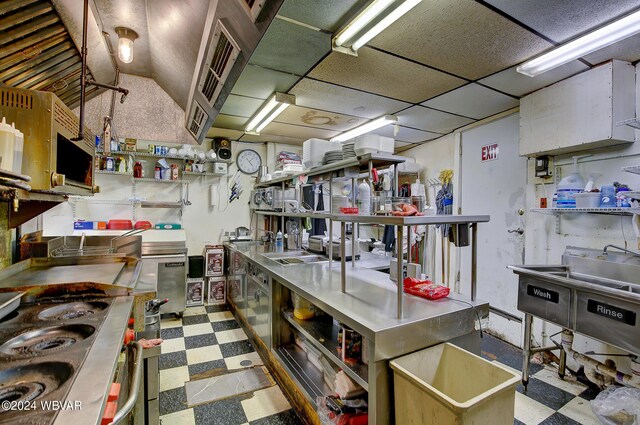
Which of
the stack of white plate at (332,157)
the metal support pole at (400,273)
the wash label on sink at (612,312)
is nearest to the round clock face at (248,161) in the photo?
the stack of white plate at (332,157)

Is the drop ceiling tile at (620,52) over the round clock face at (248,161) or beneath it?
over

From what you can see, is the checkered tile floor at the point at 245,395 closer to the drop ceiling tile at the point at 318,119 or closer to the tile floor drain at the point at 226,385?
the tile floor drain at the point at 226,385

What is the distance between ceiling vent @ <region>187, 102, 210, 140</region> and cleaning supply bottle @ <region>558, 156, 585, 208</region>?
3599 mm

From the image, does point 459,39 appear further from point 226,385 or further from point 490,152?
point 226,385

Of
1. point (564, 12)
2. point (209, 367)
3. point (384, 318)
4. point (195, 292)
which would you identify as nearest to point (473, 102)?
point (564, 12)

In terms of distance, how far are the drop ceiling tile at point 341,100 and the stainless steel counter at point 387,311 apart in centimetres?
170

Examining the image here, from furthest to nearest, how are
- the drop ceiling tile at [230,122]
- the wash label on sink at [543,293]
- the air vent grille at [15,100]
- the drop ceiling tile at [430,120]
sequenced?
1. the drop ceiling tile at [230,122]
2. the drop ceiling tile at [430,120]
3. the wash label on sink at [543,293]
4. the air vent grille at [15,100]

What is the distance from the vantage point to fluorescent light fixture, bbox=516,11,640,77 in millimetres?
1760

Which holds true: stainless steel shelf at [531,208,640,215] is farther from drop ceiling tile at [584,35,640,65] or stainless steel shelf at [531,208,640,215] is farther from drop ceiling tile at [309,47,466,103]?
drop ceiling tile at [309,47,466,103]

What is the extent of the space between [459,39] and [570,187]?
A: 5.43 feet

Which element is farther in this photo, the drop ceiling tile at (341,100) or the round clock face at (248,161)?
the round clock face at (248,161)

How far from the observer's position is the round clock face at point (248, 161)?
4.91 meters

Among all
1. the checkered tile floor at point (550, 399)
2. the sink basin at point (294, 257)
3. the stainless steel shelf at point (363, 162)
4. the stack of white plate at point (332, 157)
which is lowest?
→ the checkered tile floor at point (550, 399)

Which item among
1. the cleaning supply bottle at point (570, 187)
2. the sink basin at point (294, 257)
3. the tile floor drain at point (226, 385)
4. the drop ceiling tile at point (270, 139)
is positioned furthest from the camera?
the drop ceiling tile at point (270, 139)
